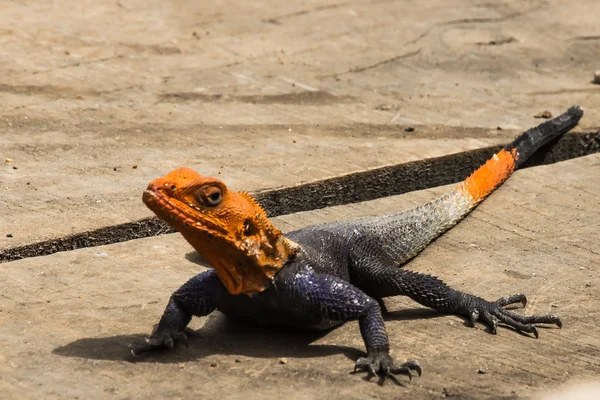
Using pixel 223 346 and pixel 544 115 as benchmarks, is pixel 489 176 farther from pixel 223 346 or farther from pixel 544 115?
pixel 223 346

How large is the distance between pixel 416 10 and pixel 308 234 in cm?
626

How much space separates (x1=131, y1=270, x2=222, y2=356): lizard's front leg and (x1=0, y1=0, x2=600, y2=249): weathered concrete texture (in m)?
1.49

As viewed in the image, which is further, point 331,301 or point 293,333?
point 293,333

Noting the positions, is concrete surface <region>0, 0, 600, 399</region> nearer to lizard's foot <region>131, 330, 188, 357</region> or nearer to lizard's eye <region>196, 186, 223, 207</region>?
lizard's foot <region>131, 330, 188, 357</region>

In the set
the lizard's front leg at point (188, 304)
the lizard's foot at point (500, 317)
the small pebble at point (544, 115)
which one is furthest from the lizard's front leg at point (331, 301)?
the small pebble at point (544, 115)

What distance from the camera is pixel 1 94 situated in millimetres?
8906

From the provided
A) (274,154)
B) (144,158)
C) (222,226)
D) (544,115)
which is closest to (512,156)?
(544,115)

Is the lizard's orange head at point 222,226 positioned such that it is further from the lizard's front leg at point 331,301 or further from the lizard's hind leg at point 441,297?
the lizard's hind leg at point 441,297

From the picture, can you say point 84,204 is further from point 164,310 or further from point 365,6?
point 365,6

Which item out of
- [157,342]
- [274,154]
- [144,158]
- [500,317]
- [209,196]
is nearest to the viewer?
[209,196]

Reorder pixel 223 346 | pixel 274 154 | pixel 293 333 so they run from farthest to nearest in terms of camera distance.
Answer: pixel 274 154
pixel 293 333
pixel 223 346

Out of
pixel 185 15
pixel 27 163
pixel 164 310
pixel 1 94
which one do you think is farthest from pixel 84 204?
pixel 185 15

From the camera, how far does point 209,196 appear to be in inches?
190

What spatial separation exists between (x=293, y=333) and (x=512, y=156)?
3.02 m
